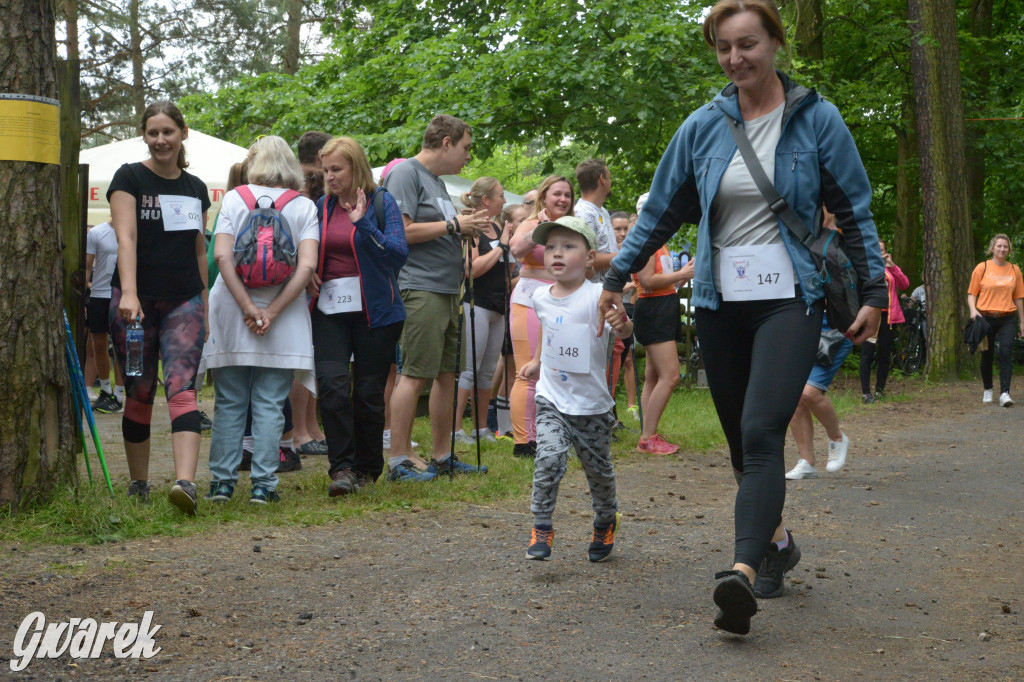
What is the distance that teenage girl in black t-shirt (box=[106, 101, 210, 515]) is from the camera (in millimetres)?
5695

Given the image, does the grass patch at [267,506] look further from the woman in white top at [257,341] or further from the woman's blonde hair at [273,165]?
the woman's blonde hair at [273,165]

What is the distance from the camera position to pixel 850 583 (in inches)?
184

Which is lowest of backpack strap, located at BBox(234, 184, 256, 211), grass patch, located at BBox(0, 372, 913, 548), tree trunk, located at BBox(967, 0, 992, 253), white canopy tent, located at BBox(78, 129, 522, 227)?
grass patch, located at BBox(0, 372, 913, 548)

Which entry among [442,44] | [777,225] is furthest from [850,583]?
[442,44]

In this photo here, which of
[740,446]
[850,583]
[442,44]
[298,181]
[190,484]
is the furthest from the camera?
[442,44]

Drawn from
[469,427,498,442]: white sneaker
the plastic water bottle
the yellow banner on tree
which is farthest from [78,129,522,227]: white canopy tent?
the yellow banner on tree

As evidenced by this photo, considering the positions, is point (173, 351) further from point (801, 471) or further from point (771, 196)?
point (801, 471)

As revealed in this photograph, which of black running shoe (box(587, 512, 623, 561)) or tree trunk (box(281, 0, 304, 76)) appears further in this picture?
tree trunk (box(281, 0, 304, 76))

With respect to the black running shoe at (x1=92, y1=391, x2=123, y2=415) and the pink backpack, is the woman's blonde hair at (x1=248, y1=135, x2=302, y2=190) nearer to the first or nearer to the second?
the pink backpack

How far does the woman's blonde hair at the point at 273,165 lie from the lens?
6.10 meters

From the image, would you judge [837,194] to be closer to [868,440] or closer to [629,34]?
[868,440]

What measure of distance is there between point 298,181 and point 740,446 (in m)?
3.15

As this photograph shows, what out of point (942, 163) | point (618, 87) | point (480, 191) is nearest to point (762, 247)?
point (480, 191)

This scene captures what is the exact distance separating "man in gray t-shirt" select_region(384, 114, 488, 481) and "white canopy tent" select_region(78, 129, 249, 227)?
18.3 ft
